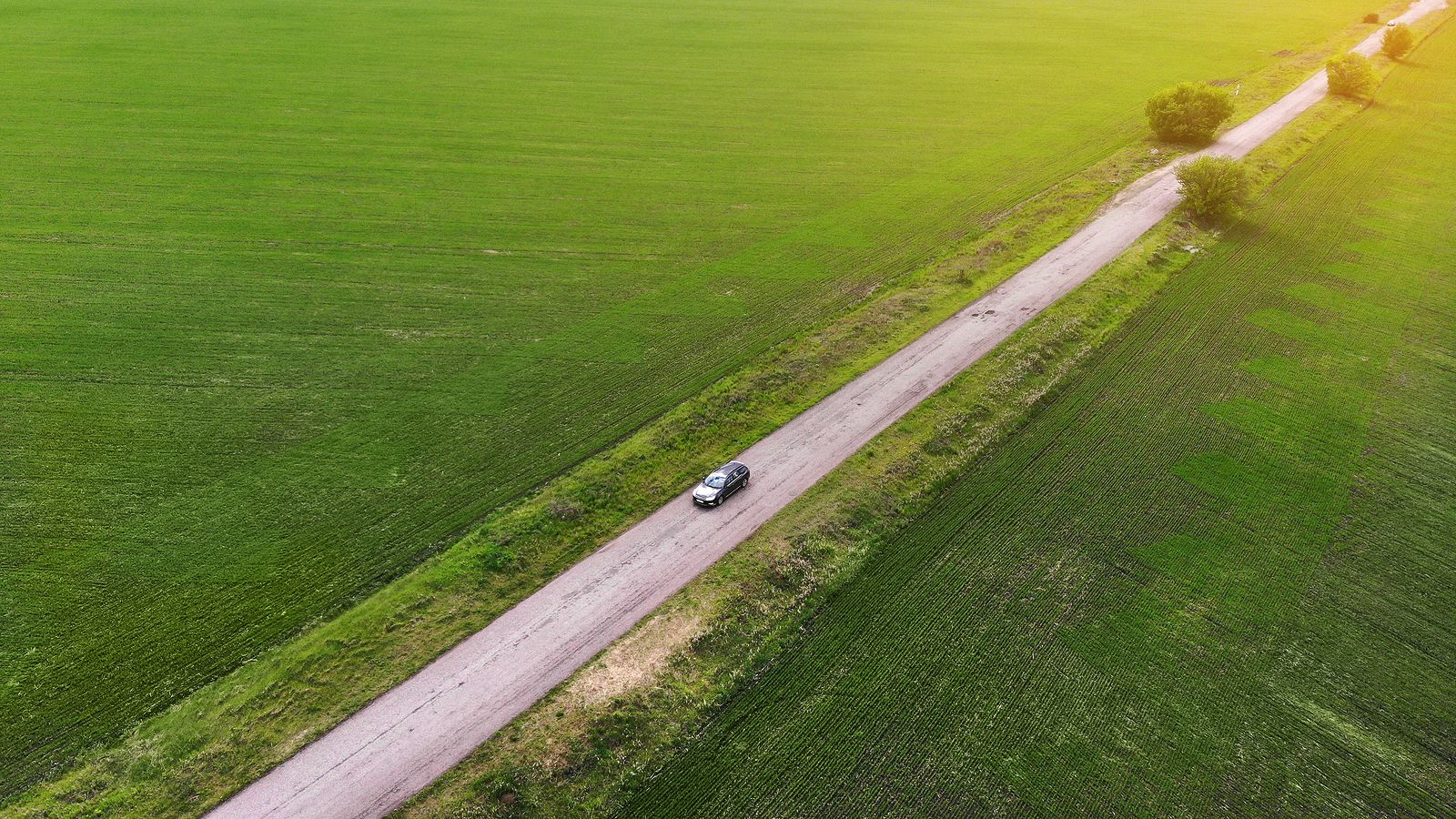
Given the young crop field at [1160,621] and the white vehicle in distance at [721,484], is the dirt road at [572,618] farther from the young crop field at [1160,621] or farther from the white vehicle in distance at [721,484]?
the young crop field at [1160,621]

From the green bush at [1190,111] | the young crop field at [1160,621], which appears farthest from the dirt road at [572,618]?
the green bush at [1190,111]

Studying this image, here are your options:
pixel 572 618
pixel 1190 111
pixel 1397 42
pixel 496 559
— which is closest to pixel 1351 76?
pixel 1397 42

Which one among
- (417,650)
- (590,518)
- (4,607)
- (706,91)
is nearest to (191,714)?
(417,650)

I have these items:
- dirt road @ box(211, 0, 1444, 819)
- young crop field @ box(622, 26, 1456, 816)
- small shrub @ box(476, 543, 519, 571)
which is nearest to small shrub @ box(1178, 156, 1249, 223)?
young crop field @ box(622, 26, 1456, 816)

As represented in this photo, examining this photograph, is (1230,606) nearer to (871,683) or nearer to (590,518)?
(871,683)

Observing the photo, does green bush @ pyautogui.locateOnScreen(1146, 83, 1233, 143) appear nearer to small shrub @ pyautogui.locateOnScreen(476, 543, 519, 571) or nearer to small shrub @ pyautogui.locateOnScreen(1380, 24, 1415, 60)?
small shrub @ pyautogui.locateOnScreen(1380, 24, 1415, 60)
